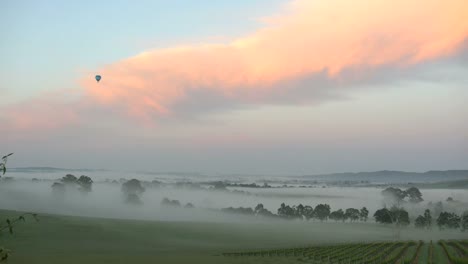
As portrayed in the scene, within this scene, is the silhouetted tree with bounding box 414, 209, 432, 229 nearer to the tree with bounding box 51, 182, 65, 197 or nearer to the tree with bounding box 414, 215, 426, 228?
the tree with bounding box 414, 215, 426, 228

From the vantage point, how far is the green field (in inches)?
2694

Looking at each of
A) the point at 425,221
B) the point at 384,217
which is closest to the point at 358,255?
the point at 384,217

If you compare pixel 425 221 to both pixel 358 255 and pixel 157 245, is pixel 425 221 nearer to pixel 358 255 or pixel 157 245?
pixel 358 255

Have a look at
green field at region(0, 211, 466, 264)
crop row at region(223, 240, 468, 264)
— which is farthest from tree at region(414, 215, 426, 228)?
crop row at region(223, 240, 468, 264)

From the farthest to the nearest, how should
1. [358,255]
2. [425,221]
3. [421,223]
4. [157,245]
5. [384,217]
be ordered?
[384,217] < [421,223] < [425,221] < [157,245] < [358,255]

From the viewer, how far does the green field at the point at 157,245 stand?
68438 mm

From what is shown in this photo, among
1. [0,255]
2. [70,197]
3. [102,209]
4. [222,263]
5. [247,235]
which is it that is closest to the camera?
[0,255]

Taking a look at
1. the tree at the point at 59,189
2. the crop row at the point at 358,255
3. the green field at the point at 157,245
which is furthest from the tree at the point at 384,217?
the tree at the point at 59,189

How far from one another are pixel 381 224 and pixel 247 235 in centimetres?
8996

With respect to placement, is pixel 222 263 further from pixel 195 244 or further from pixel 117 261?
pixel 195 244

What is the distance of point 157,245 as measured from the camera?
308 ft

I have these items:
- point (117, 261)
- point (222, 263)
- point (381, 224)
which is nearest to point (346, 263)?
point (222, 263)

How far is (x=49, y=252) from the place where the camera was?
241 feet

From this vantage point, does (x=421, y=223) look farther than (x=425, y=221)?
Yes
